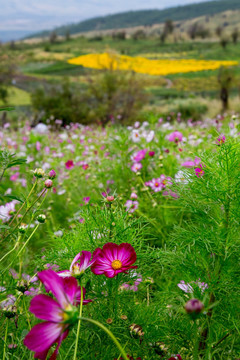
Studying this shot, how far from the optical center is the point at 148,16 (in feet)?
458

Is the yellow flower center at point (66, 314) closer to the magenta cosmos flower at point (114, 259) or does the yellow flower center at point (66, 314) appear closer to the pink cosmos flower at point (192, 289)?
the magenta cosmos flower at point (114, 259)

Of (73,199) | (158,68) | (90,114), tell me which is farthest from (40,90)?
(158,68)

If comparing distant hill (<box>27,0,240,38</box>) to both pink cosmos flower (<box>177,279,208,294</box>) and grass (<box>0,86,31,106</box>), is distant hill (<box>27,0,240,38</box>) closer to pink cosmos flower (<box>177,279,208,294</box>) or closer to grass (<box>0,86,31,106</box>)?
grass (<box>0,86,31,106</box>)

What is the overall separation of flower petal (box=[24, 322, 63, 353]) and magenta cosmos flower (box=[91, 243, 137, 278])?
0.98ft

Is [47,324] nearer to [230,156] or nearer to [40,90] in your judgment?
[230,156]

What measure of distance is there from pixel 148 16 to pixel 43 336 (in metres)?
157

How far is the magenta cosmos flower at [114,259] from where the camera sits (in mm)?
851

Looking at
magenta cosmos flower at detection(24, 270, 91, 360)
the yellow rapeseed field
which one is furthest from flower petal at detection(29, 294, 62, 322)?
the yellow rapeseed field

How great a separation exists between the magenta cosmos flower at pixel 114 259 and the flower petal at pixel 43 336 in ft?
0.98

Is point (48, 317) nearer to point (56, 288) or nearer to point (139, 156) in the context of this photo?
point (56, 288)

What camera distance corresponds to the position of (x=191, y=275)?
101 centimetres

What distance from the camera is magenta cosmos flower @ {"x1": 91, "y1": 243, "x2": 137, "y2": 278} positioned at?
85 centimetres

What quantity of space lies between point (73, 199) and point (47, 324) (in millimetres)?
2148

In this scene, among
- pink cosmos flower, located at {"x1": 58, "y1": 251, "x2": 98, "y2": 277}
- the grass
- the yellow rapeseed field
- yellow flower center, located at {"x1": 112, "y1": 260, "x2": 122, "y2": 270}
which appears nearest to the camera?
pink cosmos flower, located at {"x1": 58, "y1": 251, "x2": 98, "y2": 277}
